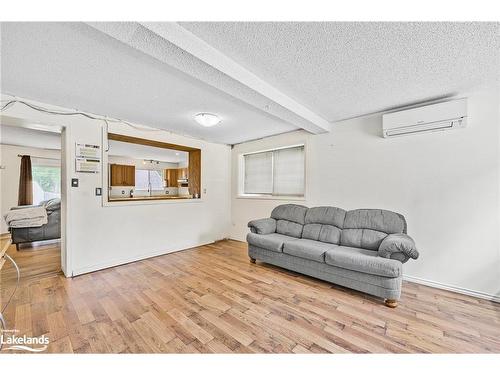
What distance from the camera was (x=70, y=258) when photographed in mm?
2717

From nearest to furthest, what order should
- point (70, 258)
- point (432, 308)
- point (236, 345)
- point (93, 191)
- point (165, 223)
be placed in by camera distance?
point (236, 345)
point (432, 308)
point (70, 258)
point (93, 191)
point (165, 223)

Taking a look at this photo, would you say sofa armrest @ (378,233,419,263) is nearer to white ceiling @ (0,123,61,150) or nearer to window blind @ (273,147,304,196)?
window blind @ (273,147,304,196)

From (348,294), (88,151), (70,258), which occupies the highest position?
(88,151)

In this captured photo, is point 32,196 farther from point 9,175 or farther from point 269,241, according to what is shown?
point 269,241

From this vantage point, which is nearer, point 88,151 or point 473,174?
point 473,174

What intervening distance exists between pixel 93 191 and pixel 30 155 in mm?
4413

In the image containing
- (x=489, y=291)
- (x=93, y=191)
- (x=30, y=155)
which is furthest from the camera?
(x=30, y=155)

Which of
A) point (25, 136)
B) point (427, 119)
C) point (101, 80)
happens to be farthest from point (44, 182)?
point (427, 119)

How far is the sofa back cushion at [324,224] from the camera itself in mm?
2898

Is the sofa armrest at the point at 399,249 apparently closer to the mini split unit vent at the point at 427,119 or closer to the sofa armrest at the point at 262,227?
the mini split unit vent at the point at 427,119

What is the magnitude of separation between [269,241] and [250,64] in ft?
7.30

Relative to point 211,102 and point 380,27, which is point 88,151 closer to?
point 211,102

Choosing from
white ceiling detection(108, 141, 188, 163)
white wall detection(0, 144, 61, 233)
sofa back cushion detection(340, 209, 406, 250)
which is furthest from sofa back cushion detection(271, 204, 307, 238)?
white wall detection(0, 144, 61, 233)
